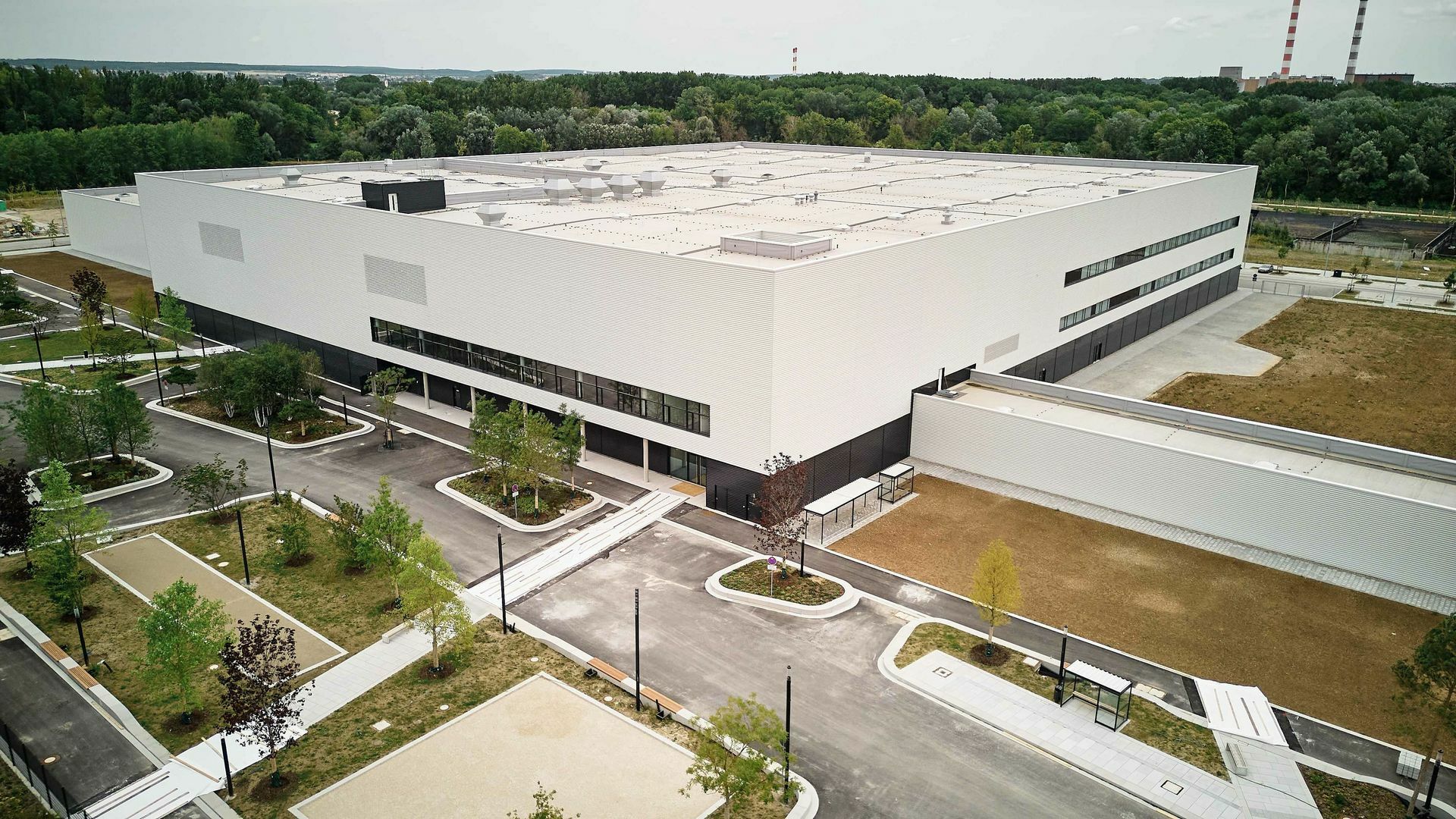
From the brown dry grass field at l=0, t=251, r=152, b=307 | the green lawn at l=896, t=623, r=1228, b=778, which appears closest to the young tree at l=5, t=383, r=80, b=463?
the brown dry grass field at l=0, t=251, r=152, b=307

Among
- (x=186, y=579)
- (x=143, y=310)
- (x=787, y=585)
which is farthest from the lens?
(x=143, y=310)

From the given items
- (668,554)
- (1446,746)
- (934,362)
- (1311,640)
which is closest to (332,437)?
(668,554)

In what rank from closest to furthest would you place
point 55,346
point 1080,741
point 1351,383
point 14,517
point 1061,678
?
point 1080,741 → point 1061,678 → point 14,517 → point 1351,383 → point 55,346

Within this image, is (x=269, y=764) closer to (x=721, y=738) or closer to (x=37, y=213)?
(x=721, y=738)

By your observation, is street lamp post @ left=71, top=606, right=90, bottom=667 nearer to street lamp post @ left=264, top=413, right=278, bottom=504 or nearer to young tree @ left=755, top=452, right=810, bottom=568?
street lamp post @ left=264, top=413, right=278, bottom=504

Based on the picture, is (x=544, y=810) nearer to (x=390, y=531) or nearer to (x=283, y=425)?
(x=390, y=531)

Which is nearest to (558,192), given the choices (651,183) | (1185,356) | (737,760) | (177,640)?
(651,183)
